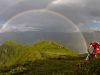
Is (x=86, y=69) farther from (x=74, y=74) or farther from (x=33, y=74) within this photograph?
(x=33, y=74)

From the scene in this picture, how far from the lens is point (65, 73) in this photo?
24797mm

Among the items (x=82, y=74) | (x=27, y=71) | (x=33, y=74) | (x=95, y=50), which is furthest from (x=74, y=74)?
(x=95, y=50)

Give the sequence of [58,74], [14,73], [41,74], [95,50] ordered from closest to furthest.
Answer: [58,74] → [41,74] → [14,73] → [95,50]

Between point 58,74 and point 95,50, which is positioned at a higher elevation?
point 95,50

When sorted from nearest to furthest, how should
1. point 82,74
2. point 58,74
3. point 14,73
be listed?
point 82,74, point 58,74, point 14,73

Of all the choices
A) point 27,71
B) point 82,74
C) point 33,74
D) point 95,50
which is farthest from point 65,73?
point 95,50

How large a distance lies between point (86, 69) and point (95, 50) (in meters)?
10.5

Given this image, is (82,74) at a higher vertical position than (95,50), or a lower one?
lower

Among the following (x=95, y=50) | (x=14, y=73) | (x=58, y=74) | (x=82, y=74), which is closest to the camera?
(x=82, y=74)

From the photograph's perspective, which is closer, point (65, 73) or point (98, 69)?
point (98, 69)

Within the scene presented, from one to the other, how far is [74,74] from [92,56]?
1222 centimetres

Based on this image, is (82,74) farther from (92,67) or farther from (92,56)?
(92,56)

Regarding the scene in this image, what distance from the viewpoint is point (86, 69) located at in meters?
24.1

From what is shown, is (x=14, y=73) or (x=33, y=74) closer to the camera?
(x=33, y=74)
